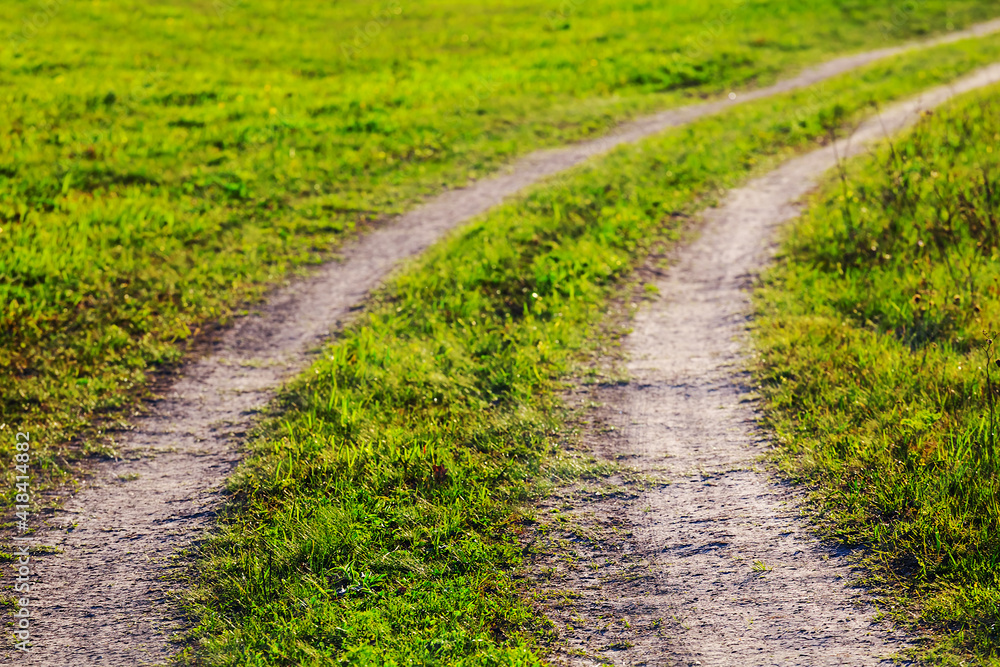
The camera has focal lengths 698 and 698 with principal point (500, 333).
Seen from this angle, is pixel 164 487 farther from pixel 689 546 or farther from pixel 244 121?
pixel 244 121

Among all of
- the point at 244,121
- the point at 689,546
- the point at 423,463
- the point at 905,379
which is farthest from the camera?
the point at 244,121

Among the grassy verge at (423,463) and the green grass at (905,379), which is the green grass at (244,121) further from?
the green grass at (905,379)

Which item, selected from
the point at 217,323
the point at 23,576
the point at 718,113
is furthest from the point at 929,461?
the point at 718,113

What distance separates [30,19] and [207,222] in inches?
695

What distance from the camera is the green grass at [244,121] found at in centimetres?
812

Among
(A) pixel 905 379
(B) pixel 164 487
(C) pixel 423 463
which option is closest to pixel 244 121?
(B) pixel 164 487

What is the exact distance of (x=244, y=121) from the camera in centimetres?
1497

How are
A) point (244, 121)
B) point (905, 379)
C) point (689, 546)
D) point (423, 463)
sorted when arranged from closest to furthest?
point (689, 546)
point (423, 463)
point (905, 379)
point (244, 121)

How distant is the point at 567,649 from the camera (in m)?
4.17

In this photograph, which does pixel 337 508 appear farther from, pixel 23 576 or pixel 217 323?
pixel 217 323

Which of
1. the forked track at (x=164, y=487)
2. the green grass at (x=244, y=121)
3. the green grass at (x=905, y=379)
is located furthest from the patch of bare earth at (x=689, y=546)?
the green grass at (x=244, y=121)

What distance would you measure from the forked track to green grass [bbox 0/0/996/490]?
1.78 feet

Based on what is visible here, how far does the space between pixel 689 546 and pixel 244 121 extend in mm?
13594

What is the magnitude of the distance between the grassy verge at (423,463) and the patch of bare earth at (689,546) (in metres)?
0.39
